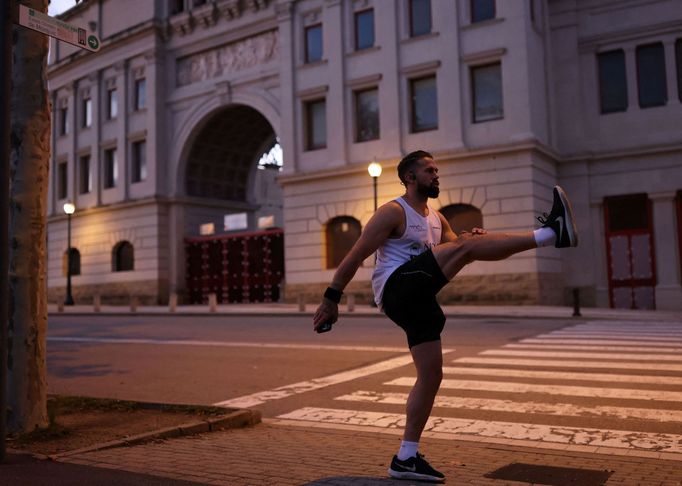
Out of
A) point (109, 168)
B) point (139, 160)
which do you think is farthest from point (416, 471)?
point (109, 168)

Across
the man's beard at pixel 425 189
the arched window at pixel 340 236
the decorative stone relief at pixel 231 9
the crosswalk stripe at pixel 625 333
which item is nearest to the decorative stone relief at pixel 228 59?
the decorative stone relief at pixel 231 9

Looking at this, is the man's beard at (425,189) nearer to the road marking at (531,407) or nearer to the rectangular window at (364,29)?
the road marking at (531,407)

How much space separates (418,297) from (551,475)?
1.50 metres

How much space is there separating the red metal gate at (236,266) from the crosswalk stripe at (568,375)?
25.9 meters

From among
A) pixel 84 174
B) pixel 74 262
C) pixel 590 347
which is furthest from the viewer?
pixel 84 174

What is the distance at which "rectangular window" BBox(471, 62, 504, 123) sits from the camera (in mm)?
27906

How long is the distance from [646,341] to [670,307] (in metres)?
15.4

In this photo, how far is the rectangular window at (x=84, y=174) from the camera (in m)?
42.7

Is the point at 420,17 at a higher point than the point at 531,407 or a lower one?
higher

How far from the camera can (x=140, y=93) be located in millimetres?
40125

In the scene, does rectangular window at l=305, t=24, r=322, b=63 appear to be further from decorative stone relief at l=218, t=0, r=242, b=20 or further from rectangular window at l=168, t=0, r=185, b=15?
rectangular window at l=168, t=0, r=185, b=15

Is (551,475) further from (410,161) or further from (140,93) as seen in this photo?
(140,93)

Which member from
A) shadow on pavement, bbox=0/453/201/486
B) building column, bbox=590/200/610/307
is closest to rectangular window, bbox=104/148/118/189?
building column, bbox=590/200/610/307

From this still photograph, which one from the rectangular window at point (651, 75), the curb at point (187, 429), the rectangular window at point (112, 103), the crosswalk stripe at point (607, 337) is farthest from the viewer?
the rectangular window at point (112, 103)
